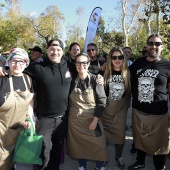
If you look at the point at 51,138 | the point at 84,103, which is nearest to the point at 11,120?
the point at 51,138

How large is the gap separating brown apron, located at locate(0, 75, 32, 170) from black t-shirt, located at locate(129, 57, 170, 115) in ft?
5.35

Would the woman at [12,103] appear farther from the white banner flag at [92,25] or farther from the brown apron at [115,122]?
the white banner flag at [92,25]

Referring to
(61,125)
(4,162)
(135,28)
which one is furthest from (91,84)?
(135,28)

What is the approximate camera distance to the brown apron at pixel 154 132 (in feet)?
10.7

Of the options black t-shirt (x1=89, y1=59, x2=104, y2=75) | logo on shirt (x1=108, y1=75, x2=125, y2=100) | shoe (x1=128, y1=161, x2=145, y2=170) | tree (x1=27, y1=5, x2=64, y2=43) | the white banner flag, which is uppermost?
tree (x1=27, y1=5, x2=64, y2=43)

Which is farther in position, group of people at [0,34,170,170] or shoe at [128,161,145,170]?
shoe at [128,161,145,170]

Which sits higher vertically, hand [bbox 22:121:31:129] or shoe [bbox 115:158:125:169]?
hand [bbox 22:121:31:129]

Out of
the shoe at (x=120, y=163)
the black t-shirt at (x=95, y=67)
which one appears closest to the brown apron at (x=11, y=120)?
the black t-shirt at (x=95, y=67)

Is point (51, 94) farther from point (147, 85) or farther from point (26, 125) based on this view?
point (147, 85)

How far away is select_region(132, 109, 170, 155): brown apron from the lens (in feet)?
10.7

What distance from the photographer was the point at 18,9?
37.7 meters

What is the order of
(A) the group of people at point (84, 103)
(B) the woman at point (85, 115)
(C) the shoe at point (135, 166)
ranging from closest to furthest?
1. (A) the group of people at point (84, 103)
2. (B) the woman at point (85, 115)
3. (C) the shoe at point (135, 166)

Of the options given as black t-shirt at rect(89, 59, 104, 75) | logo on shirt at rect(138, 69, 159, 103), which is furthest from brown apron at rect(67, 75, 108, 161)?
black t-shirt at rect(89, 59, 104, 75)

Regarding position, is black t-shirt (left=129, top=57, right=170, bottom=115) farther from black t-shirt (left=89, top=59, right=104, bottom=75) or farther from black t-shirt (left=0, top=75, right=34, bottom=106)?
black t-shirt (left=0, top=75, right=34, bottom=106)
